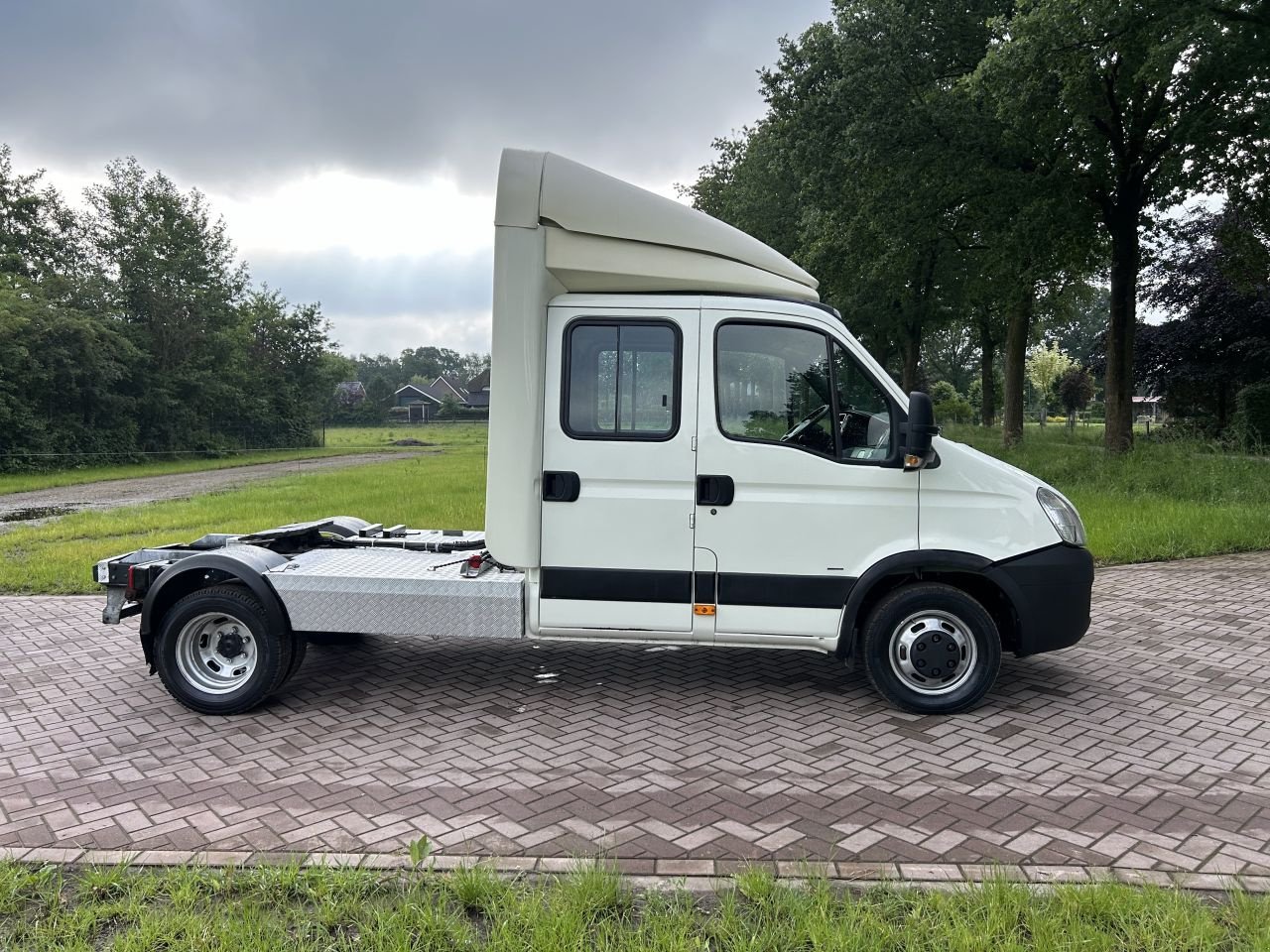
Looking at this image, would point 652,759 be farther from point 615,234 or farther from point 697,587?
point 615,234

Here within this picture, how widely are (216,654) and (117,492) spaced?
1928 centimetres

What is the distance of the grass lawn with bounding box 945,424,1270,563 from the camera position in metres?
11.0

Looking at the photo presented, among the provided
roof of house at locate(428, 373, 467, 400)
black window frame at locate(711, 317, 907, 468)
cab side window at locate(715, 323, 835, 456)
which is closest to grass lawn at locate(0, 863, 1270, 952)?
black window frame at locate(711, 317, 907, 468)

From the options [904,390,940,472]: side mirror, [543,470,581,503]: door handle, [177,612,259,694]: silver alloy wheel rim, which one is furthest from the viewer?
[177,612,259,694]: silver alloy wheel rim

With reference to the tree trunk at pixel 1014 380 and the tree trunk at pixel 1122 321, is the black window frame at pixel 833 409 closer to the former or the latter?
the tree trunk at pixel 1122 321

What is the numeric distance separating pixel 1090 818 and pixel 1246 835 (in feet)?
2.02

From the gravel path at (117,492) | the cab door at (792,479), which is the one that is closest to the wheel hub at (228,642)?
the cab door at (792,479)

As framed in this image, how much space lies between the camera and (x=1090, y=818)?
13.4 ft

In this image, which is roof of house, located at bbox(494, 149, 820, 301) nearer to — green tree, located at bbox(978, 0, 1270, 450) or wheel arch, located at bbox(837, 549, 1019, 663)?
wheel arch, located at bbox(837, 549, 1019, 663)

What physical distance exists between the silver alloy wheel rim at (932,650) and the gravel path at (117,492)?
1510 cm

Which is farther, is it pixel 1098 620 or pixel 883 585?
pixel 1098 620

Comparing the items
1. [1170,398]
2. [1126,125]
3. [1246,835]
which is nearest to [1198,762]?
[1246,835]

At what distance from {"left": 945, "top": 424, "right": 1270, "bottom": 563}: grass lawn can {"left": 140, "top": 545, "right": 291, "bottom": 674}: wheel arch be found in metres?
9.26

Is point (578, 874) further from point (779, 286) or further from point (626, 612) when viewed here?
point (779, 286)
